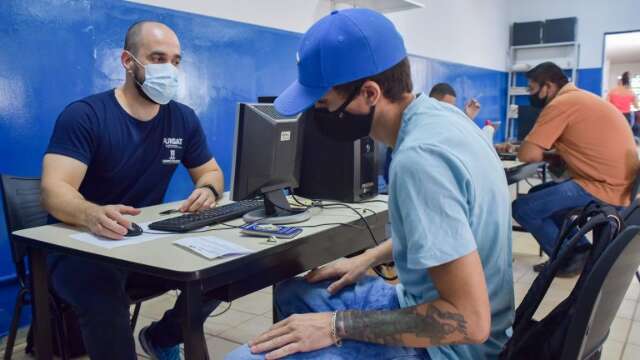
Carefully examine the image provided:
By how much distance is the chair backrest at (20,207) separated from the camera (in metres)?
1.74

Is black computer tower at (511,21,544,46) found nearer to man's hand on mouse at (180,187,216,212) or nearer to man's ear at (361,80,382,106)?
man's hand on mouse at (180,187,216,212)

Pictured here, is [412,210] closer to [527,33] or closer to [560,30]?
[560,30]

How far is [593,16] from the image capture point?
7504 mm

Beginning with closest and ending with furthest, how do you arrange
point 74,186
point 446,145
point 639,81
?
point 446,145 → point 74,186 → point 639,81

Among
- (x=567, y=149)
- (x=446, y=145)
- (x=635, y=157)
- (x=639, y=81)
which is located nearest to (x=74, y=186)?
(x=446, y=145)

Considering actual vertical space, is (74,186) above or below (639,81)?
below

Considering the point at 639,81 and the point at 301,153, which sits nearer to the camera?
the point at 301,153

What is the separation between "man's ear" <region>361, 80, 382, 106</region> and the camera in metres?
1.03

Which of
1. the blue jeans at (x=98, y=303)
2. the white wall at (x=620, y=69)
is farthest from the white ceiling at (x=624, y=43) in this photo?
the blue jeans at (x=98, y=303)

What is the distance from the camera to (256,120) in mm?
1559

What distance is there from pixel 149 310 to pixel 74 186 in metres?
1.10

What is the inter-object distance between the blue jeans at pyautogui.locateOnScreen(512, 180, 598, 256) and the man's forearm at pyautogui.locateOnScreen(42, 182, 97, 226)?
238 centimetres

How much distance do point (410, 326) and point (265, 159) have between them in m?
0.81

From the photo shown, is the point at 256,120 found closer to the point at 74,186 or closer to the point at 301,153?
the point at 301,153
